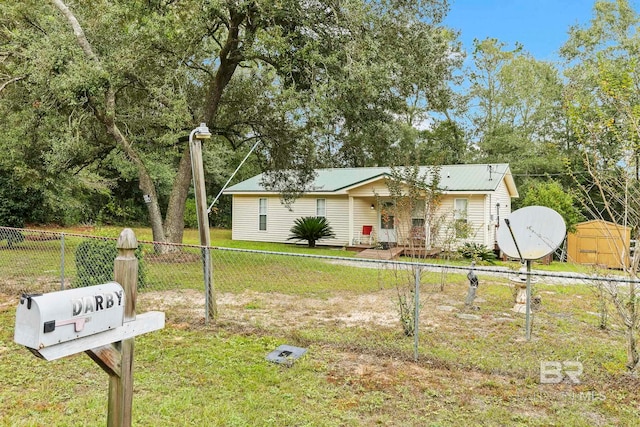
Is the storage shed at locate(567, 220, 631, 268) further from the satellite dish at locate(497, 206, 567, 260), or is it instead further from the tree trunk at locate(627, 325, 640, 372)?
the tree trunk at locate(627, 325, 640, 372)

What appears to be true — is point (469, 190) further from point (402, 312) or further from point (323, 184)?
point (402, 312)

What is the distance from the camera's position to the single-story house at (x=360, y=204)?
1545 cm

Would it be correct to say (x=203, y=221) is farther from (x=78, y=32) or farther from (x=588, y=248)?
(x=588, y=248)

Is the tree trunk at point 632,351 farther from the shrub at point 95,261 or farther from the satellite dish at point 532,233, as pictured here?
the shrub at point 95,261

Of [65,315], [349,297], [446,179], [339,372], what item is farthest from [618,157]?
[446,179]

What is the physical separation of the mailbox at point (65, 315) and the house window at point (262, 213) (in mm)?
17635

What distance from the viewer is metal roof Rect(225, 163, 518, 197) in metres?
15.5

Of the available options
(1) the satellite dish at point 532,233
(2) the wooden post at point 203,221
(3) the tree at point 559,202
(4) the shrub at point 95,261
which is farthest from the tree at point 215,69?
(3) the tree at point 559,202

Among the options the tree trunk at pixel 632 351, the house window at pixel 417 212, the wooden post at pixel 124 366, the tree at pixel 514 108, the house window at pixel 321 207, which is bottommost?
the tree trunk at pixel 632 351

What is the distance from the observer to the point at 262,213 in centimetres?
1947

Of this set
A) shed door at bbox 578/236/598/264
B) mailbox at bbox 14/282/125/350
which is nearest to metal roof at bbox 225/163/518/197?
shed door at bbox 578/236/598/264

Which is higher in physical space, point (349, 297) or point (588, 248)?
point (588, 248)

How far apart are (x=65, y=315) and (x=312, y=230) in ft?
51.5

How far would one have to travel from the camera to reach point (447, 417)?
3.16 m
